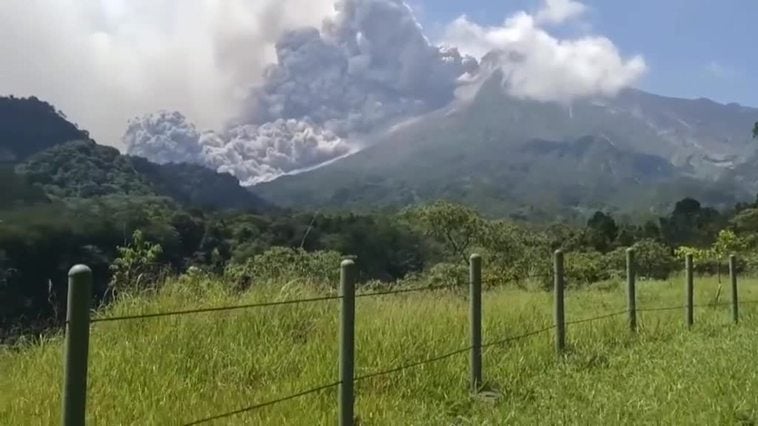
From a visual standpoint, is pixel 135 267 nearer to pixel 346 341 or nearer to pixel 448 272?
pixel 346 341

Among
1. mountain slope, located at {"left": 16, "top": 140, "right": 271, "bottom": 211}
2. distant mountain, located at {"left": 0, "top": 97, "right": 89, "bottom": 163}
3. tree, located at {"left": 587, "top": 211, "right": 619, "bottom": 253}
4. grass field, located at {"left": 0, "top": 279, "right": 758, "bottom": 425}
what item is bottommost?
grass field, located at {"left": 0, "top": 279, "right": 758, "bottom": 425}

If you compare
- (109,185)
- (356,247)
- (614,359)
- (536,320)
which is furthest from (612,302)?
(109,185)

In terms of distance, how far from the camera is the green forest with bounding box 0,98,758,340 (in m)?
11.7

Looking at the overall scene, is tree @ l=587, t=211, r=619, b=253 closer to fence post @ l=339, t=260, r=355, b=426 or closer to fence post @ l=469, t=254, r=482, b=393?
fence post @ l=469, t=254, r=482, b=393

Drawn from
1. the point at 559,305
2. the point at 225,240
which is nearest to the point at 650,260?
the point at 225,240

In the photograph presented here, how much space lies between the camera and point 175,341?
24.1ft

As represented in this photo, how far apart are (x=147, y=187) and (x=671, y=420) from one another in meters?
53.7

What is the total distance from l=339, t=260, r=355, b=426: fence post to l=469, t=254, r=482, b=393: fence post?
1.95 m

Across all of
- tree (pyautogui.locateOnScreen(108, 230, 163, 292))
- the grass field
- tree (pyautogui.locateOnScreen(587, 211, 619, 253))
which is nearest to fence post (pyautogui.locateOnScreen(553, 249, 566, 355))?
the grass field

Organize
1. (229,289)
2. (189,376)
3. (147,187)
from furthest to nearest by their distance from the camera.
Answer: (147,187) → (229,289) → (189,376)

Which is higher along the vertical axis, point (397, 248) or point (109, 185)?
point (109, 185)

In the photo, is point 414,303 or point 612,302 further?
point 612,302

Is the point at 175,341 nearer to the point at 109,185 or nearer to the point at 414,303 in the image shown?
the point at 414,303

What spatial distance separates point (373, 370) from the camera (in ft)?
23.6
